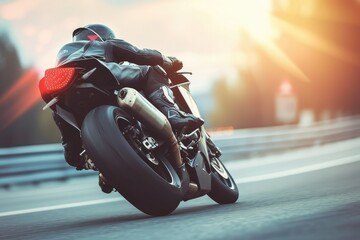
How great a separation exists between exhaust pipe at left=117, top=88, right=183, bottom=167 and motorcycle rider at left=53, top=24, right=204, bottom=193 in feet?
0.67

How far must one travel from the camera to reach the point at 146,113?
5504 mm

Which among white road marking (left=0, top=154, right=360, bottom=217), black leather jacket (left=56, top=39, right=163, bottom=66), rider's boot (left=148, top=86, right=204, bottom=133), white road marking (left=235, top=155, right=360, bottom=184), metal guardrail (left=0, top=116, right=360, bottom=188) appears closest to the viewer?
black leather jacket (left=56, top=39, right=163, bottom=66)

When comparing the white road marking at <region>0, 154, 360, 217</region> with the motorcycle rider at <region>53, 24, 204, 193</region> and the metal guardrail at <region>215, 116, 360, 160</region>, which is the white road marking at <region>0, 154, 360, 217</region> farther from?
the metal guardrail at <region>215, 116, 360, 160</region>

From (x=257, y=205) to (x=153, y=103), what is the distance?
120cm

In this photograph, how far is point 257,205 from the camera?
20.7ft

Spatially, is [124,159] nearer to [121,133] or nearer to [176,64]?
[121,133]

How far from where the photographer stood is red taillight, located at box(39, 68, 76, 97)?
17.6 ft

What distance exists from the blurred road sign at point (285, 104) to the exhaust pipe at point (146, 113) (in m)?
20.6

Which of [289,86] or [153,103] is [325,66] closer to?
[289,86]

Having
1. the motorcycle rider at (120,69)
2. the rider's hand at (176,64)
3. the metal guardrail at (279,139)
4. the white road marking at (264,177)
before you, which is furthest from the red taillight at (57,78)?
the metal guardrail at (279,139)

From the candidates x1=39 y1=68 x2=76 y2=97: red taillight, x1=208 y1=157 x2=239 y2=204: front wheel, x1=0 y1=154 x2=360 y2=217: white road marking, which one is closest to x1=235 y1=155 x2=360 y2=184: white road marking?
x1=0 y1=154 x2=360 y2=217: white road marking

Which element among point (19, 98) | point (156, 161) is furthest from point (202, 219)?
point (19, 98)

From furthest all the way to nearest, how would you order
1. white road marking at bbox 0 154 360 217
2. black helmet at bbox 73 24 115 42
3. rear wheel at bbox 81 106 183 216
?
white road marking at bbox 0 154 360 217
black helmet at bbox 73 24 115 42
rear wheel at bbox 81 106 183 216

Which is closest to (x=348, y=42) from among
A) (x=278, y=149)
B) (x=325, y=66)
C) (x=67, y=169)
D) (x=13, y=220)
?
(x=325, y=66)
